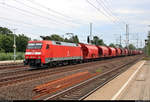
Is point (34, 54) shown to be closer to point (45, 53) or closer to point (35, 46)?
point (35, 46)

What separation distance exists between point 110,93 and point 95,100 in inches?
68.2

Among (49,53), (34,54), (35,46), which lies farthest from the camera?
(49,53)

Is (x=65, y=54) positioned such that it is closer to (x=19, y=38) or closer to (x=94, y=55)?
(x=94, y=55)

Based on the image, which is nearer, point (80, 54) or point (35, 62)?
point (35, 62)

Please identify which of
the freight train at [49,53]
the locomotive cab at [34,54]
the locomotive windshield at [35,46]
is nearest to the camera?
the locomotive cab at [34,54]

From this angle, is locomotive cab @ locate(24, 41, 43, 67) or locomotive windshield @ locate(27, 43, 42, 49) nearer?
locomotive cab @ locate(24, 41, 43, 67)

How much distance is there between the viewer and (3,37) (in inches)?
2926

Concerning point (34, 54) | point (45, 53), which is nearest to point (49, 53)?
point (45, 53)

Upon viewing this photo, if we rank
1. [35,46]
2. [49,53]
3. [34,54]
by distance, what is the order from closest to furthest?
[34,54], [35,46], [49,53]

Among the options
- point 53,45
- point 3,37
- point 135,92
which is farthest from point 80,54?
point 3,37

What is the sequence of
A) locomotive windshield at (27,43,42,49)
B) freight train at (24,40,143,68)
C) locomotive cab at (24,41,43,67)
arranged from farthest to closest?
locomotive windshield at (27,43,42,49), freight train at (24,40,143,68), locomotive cab at (24,41,43,67)

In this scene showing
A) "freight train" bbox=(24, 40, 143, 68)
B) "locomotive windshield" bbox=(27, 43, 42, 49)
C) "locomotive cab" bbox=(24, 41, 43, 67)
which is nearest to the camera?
"locomotive cab" bbox=(24, 41, 43, 67)

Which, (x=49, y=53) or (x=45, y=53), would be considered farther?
(x=49, y=53)

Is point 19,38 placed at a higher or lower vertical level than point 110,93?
higher
